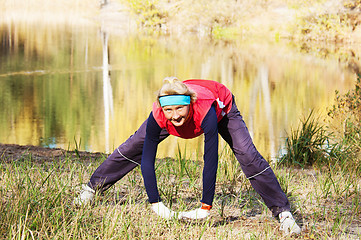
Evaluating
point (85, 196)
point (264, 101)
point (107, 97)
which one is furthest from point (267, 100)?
point (85, 196)

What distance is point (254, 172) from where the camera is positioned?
4.11 m

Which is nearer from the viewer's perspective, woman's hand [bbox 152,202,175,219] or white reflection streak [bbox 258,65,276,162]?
woman's hand [bbox 152,202,175,219]

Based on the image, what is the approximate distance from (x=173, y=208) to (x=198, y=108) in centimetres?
128

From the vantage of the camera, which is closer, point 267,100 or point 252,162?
point 252,162

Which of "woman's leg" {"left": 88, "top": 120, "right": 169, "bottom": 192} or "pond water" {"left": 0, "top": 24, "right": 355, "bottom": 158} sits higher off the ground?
"woman's leg" {"left": 88, "top": 120, "right": 169, "bottom": 192}

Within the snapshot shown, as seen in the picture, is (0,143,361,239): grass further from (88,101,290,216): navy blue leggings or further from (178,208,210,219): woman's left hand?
(88,101,290,216): navy blue leggings

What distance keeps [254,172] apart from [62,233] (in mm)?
1463

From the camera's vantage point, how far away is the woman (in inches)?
145

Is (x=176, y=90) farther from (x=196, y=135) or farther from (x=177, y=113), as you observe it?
(x=196, y=135)

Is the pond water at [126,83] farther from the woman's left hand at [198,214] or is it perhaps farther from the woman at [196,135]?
→ the woman's left hand at [198,214]

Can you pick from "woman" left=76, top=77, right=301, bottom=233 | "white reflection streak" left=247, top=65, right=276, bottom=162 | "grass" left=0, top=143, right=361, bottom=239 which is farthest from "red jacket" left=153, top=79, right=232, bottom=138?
"white reflection streak" left=247, top=65, right=276, bottom=162

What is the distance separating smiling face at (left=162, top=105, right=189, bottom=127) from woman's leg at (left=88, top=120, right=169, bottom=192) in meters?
0.69

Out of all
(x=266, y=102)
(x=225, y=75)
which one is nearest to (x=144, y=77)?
(x=225, y=75)

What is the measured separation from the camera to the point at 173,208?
4672 mm
